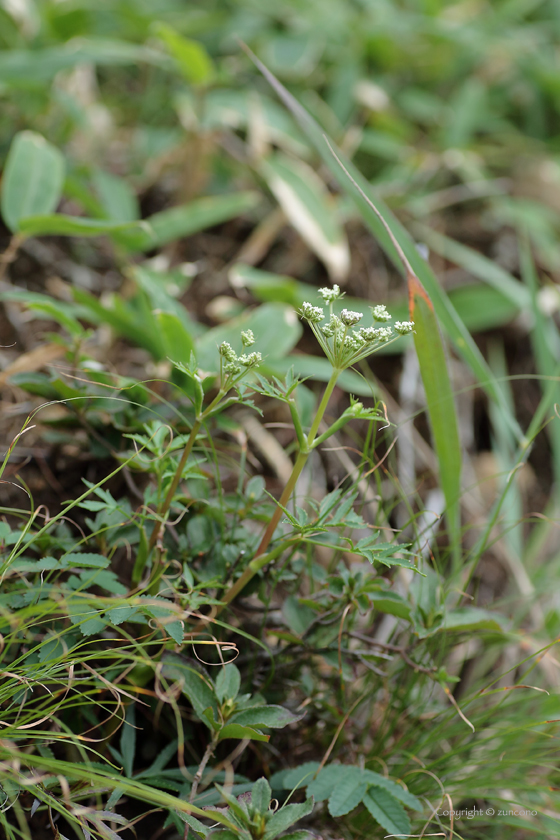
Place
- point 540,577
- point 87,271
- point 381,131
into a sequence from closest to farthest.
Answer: point 540,577
point 87,271
point 381,131

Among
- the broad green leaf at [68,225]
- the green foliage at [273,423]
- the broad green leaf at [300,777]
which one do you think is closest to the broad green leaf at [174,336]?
the green foliage at [273,423]

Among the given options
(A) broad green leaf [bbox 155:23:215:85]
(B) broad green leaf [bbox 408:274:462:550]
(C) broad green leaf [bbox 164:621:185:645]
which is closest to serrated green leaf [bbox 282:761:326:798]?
(C) broad green leaf [bbox 164:621:185:645]

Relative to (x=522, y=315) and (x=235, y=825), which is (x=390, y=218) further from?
(x=522, y=315)

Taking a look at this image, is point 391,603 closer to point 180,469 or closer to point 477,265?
point 180,469

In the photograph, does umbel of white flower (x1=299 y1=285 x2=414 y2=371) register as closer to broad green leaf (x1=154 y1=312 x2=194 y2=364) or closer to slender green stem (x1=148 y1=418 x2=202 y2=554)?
slender green stem (x1=148 y1=418 x2=202 y2=554)

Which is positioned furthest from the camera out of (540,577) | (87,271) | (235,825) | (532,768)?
(87,271)

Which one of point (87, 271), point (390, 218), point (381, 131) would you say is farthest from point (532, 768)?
point (381, 131)
